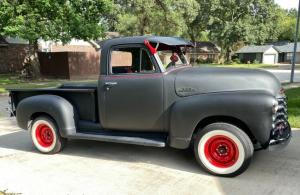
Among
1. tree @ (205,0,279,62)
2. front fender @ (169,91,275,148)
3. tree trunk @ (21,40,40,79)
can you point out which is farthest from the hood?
tree @ (205,0,279,62)

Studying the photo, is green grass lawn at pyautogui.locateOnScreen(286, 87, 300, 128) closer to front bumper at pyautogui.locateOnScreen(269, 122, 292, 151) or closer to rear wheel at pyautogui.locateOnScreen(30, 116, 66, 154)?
front bumper at pyautogui.locateOnScreen(269, 122, 292, 151)

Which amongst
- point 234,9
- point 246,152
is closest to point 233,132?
point 246,152

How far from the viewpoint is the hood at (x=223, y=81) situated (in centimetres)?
499

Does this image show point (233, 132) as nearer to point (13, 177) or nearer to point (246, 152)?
point (246, 152)

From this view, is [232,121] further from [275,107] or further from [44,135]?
[44,135]

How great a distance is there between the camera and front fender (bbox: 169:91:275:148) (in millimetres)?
4645

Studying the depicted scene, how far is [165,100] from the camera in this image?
211 inches

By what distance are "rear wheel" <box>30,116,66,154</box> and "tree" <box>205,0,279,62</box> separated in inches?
2005

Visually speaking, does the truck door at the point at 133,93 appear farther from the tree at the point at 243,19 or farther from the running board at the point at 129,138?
the tree at the point at 243,19

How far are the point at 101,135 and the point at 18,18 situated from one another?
14421 mm

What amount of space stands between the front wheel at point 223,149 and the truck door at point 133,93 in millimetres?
752

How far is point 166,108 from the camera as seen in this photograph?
5.36 meters

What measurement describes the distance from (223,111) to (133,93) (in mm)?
1501

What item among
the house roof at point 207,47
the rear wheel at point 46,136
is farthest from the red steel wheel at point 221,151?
the house roof at point 207,47
